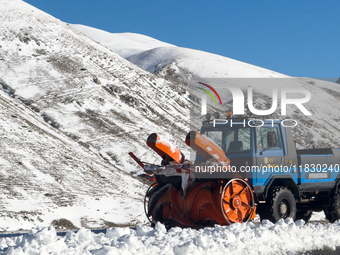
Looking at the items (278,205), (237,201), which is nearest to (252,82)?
(278,205)

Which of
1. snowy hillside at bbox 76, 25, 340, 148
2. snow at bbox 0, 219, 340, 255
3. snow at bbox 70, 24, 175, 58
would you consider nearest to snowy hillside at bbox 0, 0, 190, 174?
snowy hillside at bbox 76, 25, 340, 148

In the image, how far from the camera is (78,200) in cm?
1697

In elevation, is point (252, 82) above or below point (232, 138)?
above

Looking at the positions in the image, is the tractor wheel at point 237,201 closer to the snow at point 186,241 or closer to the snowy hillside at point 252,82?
the snow at point 186,241

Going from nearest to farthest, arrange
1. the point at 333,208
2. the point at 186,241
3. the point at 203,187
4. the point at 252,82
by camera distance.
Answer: the point at 186,241
the point at 203,187
the point at 333,208
the point at 252,82

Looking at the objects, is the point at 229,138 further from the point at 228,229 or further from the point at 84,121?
the point at 84,121

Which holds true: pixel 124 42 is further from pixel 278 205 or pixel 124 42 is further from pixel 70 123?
pixel 278 205

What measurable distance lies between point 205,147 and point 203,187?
2.85ft

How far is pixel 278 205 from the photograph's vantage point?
8.67 m

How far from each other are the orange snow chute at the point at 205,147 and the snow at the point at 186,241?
61.2 inches

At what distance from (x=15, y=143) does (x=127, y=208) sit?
9.34 meters

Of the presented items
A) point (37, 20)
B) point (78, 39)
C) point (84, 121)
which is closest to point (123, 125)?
point (84, 121)

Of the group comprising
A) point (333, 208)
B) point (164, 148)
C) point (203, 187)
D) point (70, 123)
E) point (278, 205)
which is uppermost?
point (70, 123)

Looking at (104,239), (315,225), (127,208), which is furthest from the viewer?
(127,208)
